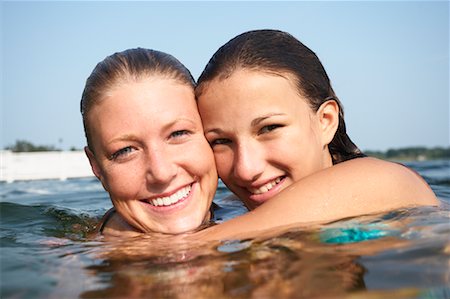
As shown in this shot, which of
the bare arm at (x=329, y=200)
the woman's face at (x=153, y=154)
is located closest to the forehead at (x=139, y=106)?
the woman's face at (x=153, y=154)

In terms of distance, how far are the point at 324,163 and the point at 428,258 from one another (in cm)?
175

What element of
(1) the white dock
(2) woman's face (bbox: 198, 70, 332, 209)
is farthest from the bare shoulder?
(1) the white dock

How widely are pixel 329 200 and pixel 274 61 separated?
1166 millimetres

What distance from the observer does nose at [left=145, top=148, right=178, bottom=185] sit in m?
2.99

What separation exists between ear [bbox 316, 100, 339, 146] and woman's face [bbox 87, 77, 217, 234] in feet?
2.97

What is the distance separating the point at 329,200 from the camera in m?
2.68

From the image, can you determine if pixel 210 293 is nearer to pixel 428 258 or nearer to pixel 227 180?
pixel 428 258

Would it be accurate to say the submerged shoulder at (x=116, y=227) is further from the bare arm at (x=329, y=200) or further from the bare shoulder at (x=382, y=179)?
the bare shoulder at (x=382, y=179)

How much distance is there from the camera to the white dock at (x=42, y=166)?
1969 centimetres

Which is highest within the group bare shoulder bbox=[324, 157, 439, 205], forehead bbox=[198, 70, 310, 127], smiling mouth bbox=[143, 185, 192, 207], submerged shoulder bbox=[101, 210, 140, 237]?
forehead bbox=[198, 70, 310, 127]

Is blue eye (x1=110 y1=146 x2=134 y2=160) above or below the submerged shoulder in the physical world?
above

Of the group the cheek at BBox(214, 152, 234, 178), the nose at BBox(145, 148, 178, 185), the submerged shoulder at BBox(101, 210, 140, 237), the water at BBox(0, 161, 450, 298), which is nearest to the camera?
the water at BBox(0, 161, 450, 298)

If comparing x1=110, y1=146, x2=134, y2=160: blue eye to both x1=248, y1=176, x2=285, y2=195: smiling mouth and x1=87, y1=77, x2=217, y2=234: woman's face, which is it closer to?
x1=87, y1=77, x2=217, y2=234: woman's face

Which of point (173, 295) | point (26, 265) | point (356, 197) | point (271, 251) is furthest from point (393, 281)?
point (26, 265)
